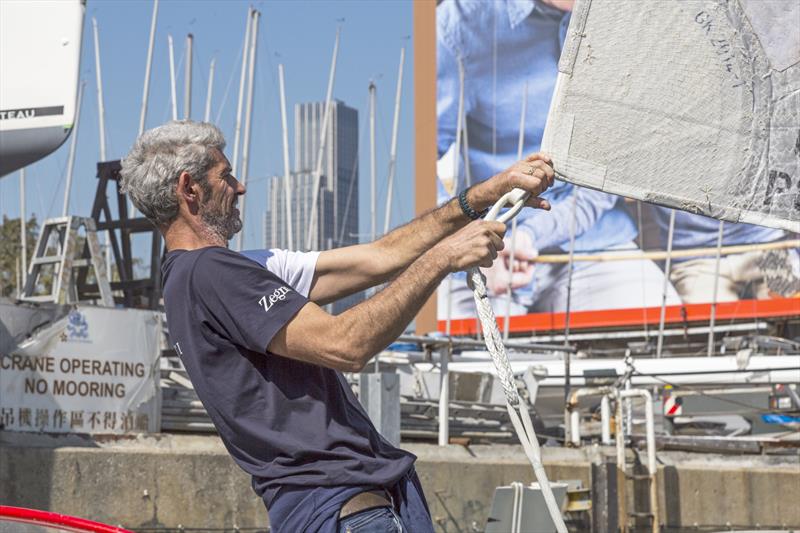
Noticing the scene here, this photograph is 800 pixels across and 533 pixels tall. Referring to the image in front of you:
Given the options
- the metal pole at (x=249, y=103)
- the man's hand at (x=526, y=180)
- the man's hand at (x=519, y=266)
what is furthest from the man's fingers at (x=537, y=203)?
the man's hand at (x=519, y=266)

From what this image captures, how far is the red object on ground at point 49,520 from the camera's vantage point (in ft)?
10.7

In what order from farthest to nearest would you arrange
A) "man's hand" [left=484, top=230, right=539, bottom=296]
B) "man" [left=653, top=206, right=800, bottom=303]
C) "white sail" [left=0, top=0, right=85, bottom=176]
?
"man's hand" [left=484, top=230, right=539, bottom=296] < "man" [left=653, top=206, right=800, bottom=303] < "white sail" [left=0, top=0, right=85, bottom=176]

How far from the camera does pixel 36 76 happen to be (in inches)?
366

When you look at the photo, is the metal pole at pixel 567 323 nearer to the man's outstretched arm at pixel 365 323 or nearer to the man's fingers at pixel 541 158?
the man's fingers at pixel 541 158

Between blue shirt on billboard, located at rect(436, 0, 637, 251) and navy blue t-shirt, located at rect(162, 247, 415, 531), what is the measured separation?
4887 cm

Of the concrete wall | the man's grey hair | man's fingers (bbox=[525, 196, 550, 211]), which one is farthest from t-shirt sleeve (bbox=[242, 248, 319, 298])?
the concrete wall

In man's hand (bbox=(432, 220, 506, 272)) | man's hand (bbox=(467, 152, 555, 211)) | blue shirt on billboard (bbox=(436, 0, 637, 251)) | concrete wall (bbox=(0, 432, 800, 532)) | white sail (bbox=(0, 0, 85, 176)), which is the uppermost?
blue shirt on billboard (bbox=(436, 0, 637, 251))

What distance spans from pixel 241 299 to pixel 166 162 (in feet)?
1.41

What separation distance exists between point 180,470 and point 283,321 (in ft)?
15.3

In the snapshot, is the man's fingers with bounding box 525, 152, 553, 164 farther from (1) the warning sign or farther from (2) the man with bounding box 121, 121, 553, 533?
(1) the warning sign

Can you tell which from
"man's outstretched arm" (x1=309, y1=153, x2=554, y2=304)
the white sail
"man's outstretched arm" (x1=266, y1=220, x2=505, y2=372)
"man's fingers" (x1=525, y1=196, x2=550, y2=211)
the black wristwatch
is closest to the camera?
"man's outstretched arm" (x1=266, y1=220, x2=505, y2=372)

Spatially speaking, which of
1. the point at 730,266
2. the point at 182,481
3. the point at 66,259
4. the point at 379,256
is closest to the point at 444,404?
the point at 182,481

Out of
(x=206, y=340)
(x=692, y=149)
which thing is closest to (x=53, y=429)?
(x=206, y=340)

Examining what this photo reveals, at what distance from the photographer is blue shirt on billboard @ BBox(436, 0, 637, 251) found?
5219 centimetres
